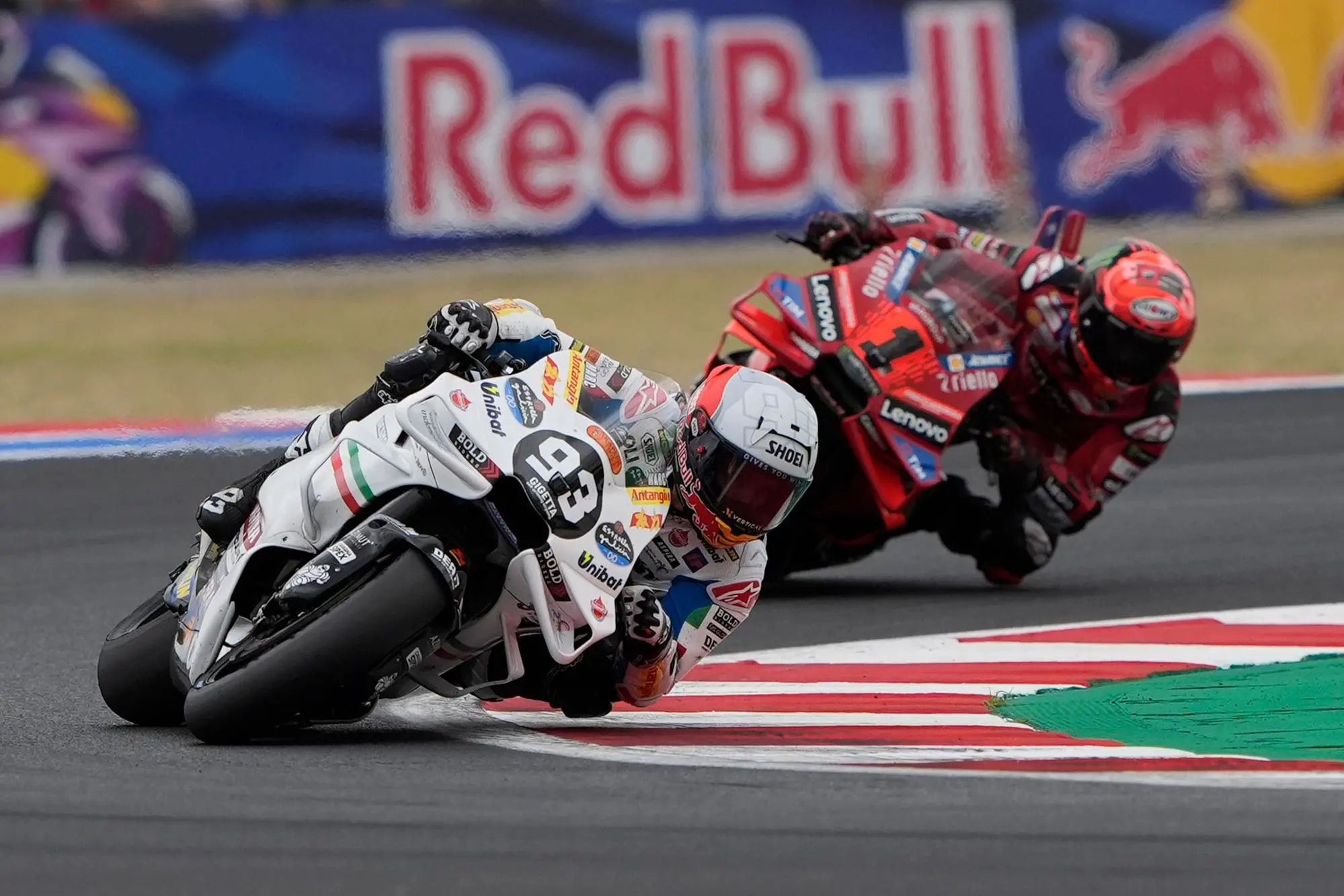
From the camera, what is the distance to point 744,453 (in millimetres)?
5988

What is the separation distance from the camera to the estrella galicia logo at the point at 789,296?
905cm

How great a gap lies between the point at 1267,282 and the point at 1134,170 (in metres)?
1.95

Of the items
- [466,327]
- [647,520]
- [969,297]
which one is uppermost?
[466,327]

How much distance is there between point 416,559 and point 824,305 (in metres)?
3.78

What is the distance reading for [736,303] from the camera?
9.26m

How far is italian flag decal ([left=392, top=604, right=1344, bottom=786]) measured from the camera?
604 cm

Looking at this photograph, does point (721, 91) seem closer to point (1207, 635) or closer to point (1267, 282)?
point (1267, 282)

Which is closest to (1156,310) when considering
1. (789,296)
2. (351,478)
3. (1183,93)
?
(789,296)

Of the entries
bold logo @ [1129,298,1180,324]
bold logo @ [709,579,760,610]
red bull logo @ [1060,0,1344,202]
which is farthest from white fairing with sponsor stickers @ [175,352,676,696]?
red bull logo @ [1060,0,1344,202]

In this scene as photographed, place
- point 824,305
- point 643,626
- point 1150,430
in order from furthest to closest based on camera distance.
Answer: point 1150,430
point 824,305
point 643,626

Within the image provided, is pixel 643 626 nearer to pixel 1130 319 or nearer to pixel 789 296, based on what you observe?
pixel 789 296

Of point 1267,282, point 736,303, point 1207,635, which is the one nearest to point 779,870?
point 1207,635

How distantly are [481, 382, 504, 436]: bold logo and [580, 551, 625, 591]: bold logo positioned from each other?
1.21 feet

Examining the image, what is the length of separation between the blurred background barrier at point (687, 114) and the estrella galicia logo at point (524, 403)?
14.5m
